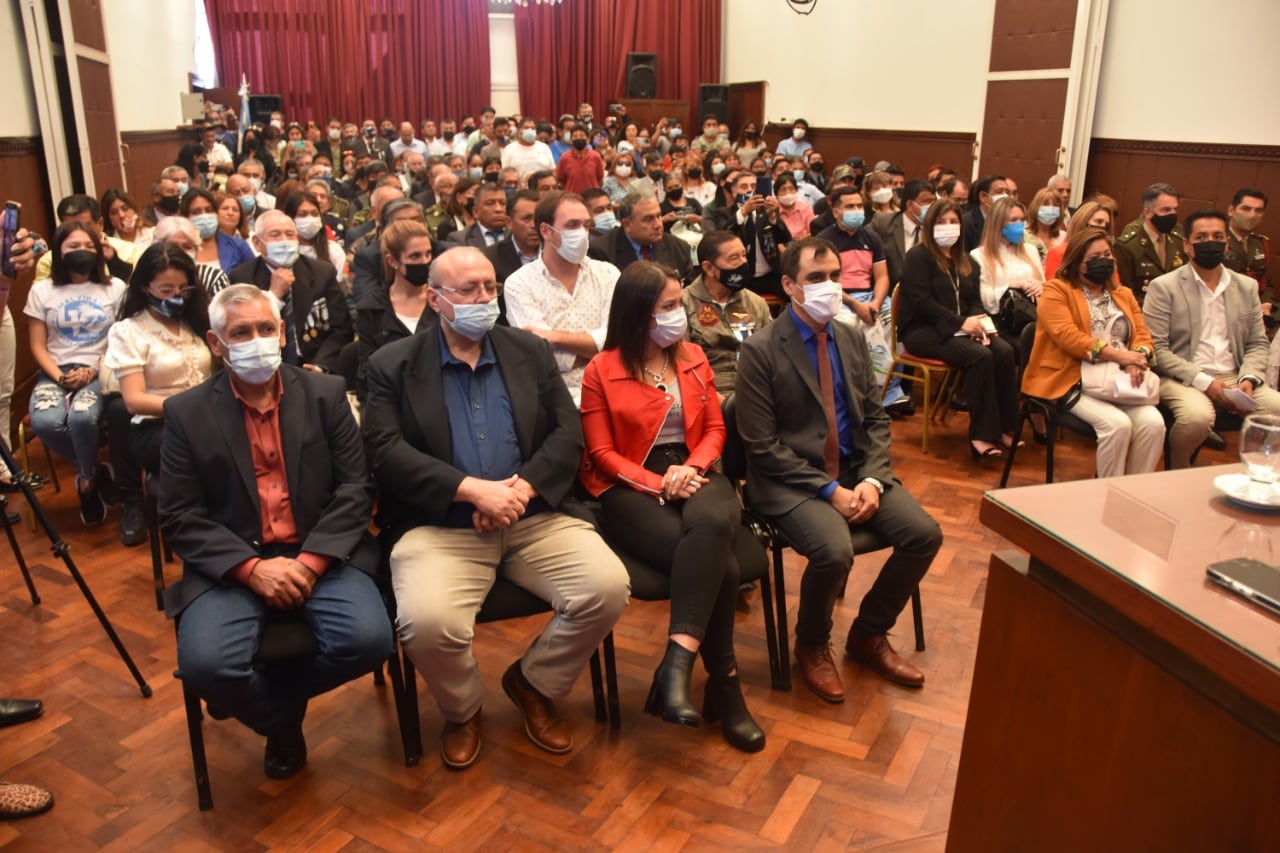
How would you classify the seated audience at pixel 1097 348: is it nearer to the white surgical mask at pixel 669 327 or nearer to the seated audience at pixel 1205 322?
the seated audience at pixel 1205 322

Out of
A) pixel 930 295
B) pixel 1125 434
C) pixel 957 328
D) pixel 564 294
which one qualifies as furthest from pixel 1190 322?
pixel 564 294

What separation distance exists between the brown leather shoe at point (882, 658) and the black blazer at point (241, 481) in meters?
1.55

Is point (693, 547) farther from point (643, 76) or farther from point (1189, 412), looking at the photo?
point (643, 76)

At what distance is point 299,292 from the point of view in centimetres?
412

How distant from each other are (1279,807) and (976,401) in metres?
3.93

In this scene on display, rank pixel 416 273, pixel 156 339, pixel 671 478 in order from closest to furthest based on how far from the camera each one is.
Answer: pixel 671 478, pixel 156 339, pixel 416 273

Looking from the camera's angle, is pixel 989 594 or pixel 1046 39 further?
pixel 1046 39

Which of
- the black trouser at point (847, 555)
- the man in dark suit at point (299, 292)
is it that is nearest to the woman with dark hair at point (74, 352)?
the man in dark suit at point (299, 292)

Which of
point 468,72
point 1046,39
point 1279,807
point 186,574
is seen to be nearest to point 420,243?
point 186,574

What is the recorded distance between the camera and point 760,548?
2797 mm

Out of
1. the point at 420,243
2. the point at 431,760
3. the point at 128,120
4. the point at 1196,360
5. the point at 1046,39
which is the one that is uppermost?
the point at 1046,39

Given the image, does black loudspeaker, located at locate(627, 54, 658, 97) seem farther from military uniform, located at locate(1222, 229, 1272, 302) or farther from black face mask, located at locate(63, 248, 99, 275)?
black face mask, located at locate(63, 248, 99, 275)

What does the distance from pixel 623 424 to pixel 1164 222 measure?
4.18m

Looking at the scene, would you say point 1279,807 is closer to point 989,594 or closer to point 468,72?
point 989,594
